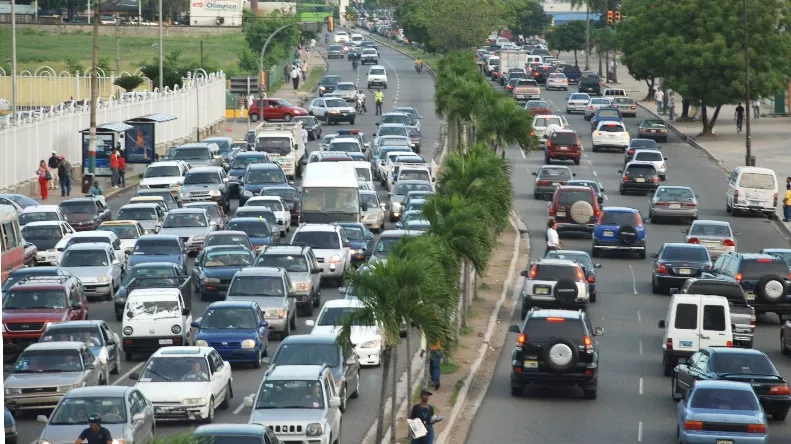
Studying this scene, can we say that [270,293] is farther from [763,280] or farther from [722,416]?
[722,416]

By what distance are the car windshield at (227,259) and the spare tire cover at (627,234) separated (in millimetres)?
12436

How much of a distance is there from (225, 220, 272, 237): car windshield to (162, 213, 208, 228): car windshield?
1123 millimetres

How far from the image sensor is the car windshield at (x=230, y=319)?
29.0 meters

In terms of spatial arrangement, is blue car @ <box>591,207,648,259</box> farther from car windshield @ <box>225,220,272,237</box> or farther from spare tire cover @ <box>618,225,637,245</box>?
car windshield @ <box>225,220,272,237</box>

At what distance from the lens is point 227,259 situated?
37094mm

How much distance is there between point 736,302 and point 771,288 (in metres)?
2.83

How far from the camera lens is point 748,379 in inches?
989

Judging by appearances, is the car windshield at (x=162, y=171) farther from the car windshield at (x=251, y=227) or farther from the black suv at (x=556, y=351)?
the black suv at (x=556, y=351)

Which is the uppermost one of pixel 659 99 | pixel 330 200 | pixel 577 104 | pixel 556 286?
pixel 659 99

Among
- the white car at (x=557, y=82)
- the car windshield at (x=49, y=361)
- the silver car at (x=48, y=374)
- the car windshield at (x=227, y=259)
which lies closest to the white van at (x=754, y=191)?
the car windshield at (x=227, y=259)

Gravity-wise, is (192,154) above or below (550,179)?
above

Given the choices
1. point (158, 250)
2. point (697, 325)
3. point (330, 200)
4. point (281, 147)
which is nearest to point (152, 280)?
point (158, 250)

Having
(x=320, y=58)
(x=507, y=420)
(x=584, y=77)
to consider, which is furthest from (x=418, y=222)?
(x=320, y=58)

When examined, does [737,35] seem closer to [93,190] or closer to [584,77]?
[584,77]
